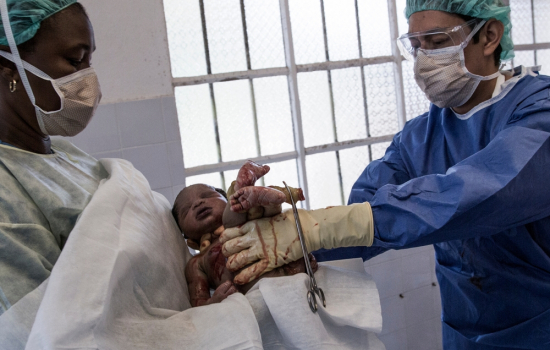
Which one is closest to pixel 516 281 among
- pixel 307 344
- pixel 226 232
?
pixel 307 344

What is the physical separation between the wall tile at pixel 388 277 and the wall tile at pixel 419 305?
107 millimetres

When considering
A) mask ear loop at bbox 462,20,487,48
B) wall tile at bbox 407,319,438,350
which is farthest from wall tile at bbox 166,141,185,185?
wall tile at bbox 407,319,438,350

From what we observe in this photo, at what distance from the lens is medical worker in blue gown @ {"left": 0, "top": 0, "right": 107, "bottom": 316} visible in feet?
3.31

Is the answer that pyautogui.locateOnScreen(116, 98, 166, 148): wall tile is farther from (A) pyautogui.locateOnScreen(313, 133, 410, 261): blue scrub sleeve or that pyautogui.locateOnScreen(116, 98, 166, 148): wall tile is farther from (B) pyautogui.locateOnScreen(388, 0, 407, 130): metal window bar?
(B) pyautogui.locateOnScreen(388, 0, 407, 130): metal window bar

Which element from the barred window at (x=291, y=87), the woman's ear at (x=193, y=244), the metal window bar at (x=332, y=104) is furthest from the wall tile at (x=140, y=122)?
the metal window bar at (x=332, y=104)

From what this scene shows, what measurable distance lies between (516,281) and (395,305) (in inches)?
63.9

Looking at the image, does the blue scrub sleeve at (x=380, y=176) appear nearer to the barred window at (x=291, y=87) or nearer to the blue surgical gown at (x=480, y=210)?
the blue surgical gown at (x=480, y=210)

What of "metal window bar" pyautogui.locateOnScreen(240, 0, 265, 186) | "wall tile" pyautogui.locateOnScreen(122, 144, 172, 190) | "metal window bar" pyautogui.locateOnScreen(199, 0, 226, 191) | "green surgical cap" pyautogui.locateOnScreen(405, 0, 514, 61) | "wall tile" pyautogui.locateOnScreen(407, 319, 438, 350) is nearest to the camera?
"green surgical cap" pyautogui.locateOnScreen(405, 0, 514, 61)

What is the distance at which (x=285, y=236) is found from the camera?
1225 mm

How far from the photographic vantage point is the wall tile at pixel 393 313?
3.01 metres

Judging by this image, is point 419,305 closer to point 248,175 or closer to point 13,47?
point 248,175

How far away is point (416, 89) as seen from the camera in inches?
126

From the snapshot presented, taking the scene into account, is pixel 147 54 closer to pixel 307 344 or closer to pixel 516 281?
pixel 307 344

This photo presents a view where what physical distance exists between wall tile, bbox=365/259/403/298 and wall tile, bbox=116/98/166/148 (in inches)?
62.6
